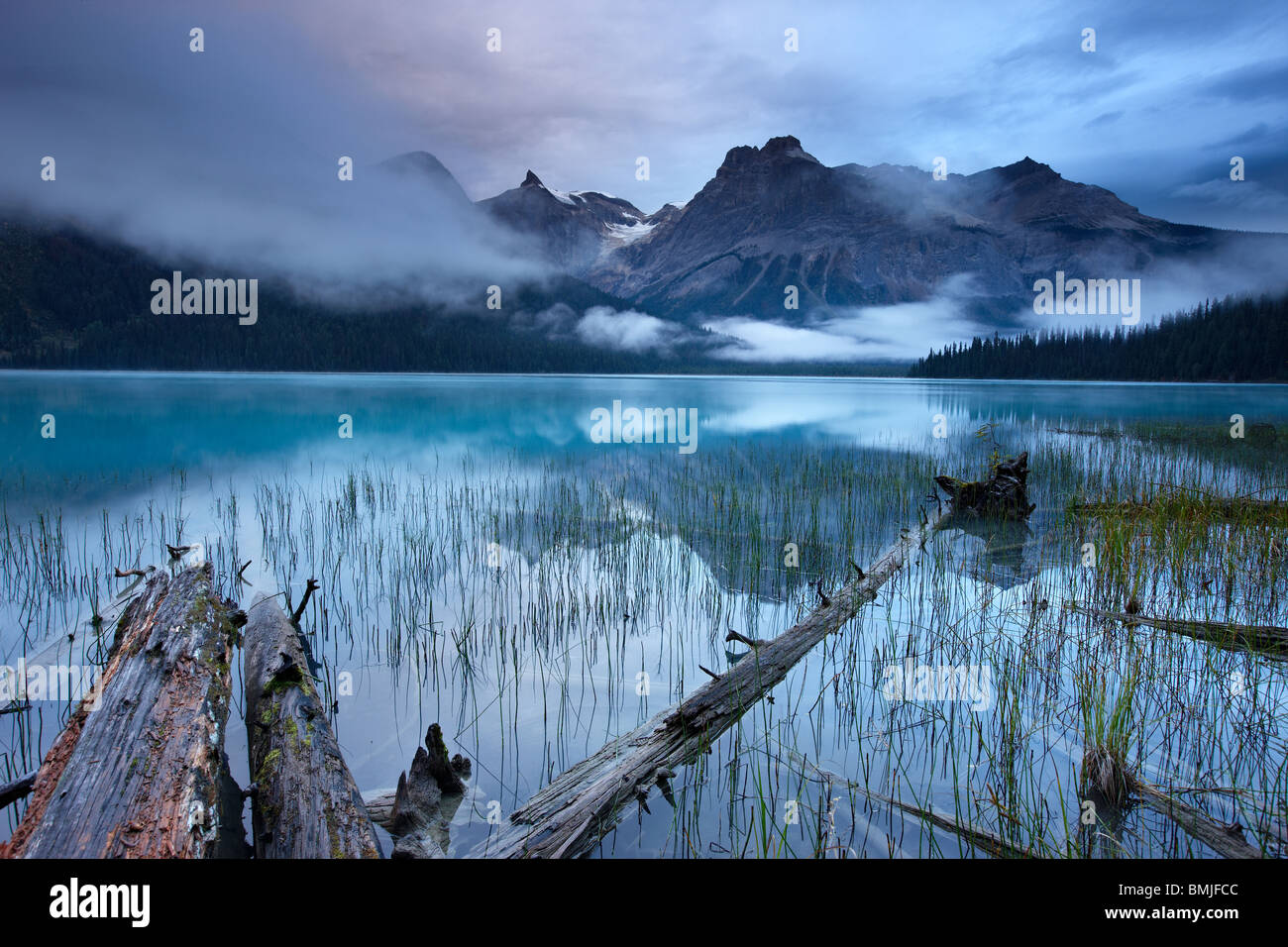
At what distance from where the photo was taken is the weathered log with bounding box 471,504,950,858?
2.82 meters

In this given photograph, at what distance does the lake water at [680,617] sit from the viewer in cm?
355

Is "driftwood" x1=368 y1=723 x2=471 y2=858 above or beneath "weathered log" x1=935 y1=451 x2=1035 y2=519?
beneath

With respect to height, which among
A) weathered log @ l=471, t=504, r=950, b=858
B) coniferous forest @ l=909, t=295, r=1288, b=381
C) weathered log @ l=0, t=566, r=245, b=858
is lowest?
weathered log @ l=471, t=504, r=950, b=858

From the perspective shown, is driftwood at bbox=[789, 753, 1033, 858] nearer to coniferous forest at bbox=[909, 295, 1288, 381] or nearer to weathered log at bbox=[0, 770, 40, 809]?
weathered log at bbox=[0, 770, 40, 809]

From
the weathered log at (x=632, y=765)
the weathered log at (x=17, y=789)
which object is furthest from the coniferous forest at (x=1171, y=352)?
the weathered log at (x=17, y=789)

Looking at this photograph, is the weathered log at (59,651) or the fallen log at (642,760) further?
the weathered log at (59,651)

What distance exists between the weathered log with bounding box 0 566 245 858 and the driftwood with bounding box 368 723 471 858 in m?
0.75

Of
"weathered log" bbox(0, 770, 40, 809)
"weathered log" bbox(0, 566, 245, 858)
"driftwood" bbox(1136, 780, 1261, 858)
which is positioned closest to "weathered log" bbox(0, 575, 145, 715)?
"weathered log" bbox(0, 566, 245, 858)

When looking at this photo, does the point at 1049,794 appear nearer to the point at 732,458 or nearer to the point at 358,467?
the point at 732,458

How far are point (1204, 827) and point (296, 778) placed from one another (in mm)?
4401

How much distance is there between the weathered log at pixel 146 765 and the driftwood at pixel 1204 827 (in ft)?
15.0

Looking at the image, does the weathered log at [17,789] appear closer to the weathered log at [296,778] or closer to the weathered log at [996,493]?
the weathered log at [296,778]

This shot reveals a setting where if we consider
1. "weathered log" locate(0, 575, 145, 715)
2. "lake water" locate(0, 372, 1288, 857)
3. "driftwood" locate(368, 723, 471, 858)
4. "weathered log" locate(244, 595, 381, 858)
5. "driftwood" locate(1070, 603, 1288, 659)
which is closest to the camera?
"weathered log" locate(244, 595, 381, 858)
